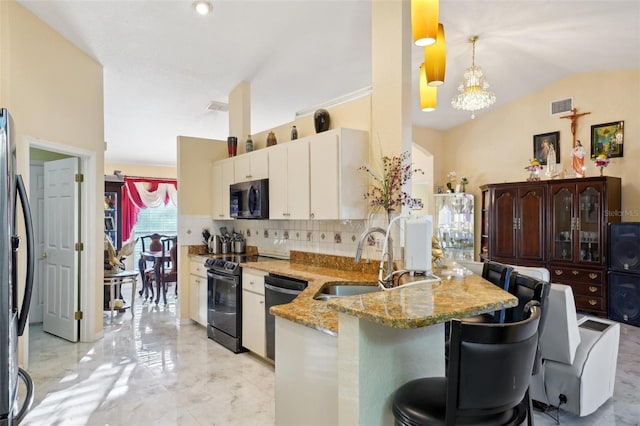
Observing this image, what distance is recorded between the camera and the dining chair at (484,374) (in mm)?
1217

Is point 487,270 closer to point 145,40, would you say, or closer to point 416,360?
point 416,360

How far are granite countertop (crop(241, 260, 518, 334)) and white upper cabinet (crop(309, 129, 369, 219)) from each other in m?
1.11

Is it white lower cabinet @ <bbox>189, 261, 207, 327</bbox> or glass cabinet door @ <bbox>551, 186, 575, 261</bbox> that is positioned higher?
glass cabinet door @ <bbox>551, 186, 575, 261</bbox>

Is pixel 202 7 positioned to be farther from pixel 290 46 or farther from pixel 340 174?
pixel 340 174

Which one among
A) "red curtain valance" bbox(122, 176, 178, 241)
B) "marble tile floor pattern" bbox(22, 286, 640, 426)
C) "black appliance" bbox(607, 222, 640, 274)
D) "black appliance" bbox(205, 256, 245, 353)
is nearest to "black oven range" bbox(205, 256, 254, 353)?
"black appliance" bbox(205, 256, 245, 353)

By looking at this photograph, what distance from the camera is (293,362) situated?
6.07 ft

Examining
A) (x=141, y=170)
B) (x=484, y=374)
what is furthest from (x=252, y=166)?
(x=141, y=170)

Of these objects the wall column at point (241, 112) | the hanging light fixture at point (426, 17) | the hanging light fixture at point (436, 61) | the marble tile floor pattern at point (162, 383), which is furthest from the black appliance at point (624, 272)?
the wall column at point (241, 112)

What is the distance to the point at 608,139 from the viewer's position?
523 centimetres

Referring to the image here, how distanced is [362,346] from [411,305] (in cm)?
24

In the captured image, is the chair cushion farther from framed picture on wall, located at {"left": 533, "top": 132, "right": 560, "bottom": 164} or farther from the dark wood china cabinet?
framed picture on wall, located at {"left": 533, "top": 132, "right": 560, "bottom": 164}

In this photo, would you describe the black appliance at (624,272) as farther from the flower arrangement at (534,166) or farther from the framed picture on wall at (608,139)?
the flower arrangement at (534,166)

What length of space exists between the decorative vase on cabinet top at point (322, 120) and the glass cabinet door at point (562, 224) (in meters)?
3.69

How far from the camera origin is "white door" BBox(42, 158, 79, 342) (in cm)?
430
